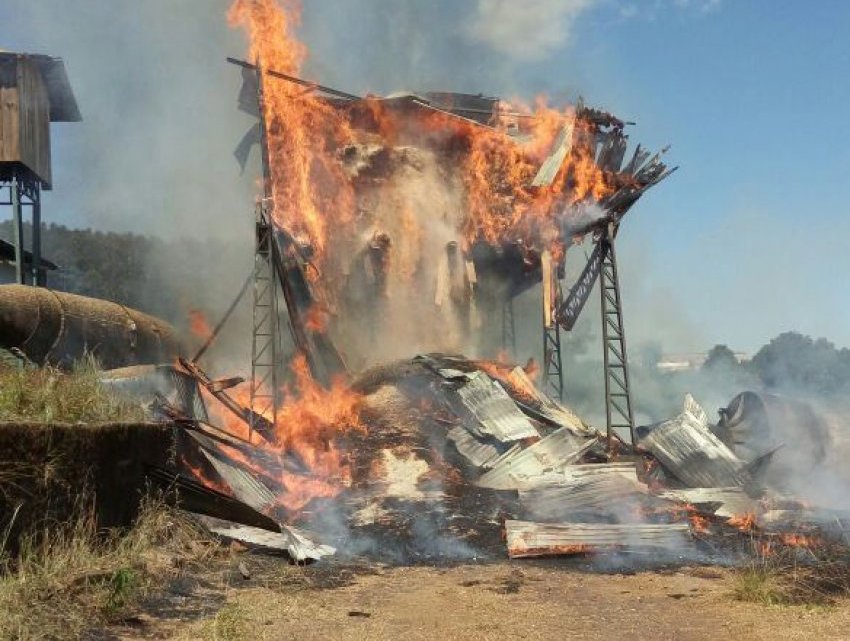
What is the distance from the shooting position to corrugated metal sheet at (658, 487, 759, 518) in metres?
14.0

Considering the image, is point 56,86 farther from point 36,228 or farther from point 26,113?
point 36,228

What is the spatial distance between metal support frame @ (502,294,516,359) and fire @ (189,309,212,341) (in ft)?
32.8

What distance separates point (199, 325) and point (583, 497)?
17.2 m

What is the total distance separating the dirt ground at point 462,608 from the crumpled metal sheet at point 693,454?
748 cm

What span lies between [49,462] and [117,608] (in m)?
1.44

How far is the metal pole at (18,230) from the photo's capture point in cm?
2144

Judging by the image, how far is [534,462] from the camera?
47.9ft

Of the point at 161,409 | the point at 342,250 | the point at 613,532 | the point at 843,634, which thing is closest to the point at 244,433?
the point at 161,409

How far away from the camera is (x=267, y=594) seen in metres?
7.68

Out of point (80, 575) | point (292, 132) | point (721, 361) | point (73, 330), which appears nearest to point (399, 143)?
point (292, 132)

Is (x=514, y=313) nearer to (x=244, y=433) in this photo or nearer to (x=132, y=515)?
(x=244, y=433)

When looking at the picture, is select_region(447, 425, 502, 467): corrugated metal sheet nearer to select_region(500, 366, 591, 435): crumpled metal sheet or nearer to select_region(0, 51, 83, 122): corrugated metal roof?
select_region(500, 366, 591, 435): crumpled metal sheet

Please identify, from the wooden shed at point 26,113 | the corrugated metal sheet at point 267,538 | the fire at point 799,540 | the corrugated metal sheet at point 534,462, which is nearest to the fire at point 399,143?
the wooden shed at point 26,113

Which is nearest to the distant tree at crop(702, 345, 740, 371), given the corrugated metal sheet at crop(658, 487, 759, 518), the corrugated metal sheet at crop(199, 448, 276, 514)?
the corrugated metal sheet at crop(658, 487, 759, 518)
